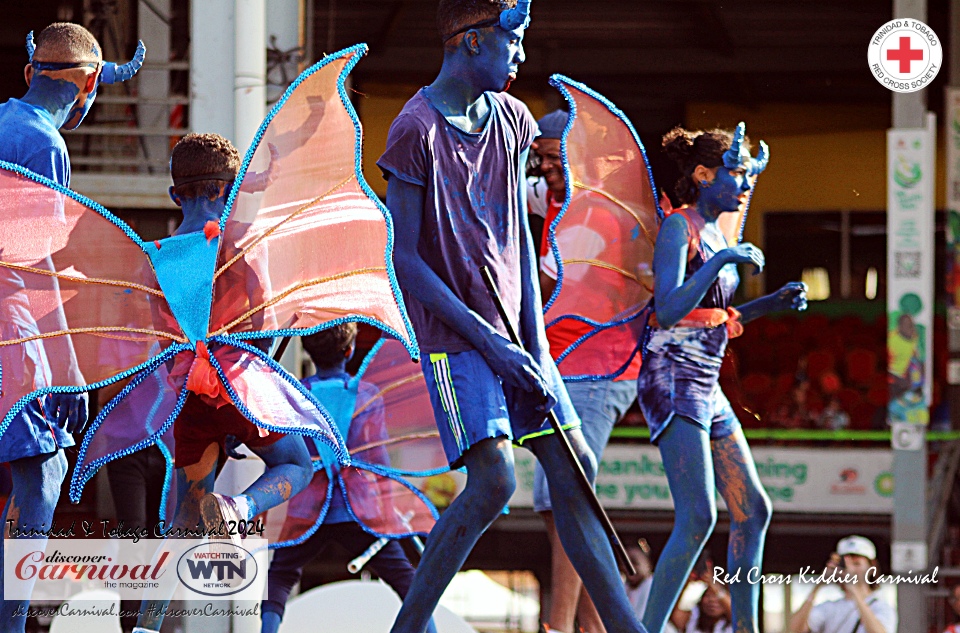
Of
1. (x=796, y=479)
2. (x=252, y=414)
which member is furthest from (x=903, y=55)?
(x=796, y=479)

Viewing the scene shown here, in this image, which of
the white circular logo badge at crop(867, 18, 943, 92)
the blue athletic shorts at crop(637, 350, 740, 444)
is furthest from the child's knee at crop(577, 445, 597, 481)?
the white circular logo badge at crop(867, 18, 943, 92)

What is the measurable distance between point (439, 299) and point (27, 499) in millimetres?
1513

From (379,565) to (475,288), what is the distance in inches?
67.8

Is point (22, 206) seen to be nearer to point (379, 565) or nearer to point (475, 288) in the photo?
point (475, 288)

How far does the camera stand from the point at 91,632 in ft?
16.6

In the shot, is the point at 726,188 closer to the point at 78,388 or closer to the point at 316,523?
the point at 316,523

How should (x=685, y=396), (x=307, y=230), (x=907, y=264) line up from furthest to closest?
(x=907, y=264) < (x=685, y=396) < (x=307, y=230)

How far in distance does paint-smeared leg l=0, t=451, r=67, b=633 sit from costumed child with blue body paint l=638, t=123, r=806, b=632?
200 centimetres

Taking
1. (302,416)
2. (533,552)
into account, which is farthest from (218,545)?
(533,552)

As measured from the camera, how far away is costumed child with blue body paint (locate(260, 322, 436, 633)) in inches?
210

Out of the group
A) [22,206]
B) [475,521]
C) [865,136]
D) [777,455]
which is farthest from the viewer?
[865,136]

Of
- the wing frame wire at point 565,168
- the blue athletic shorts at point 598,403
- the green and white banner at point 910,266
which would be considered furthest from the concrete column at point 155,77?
the green and white banner at point 910,266

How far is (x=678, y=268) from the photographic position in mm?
4977

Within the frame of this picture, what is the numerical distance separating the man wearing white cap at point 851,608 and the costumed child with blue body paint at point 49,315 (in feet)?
10.7
